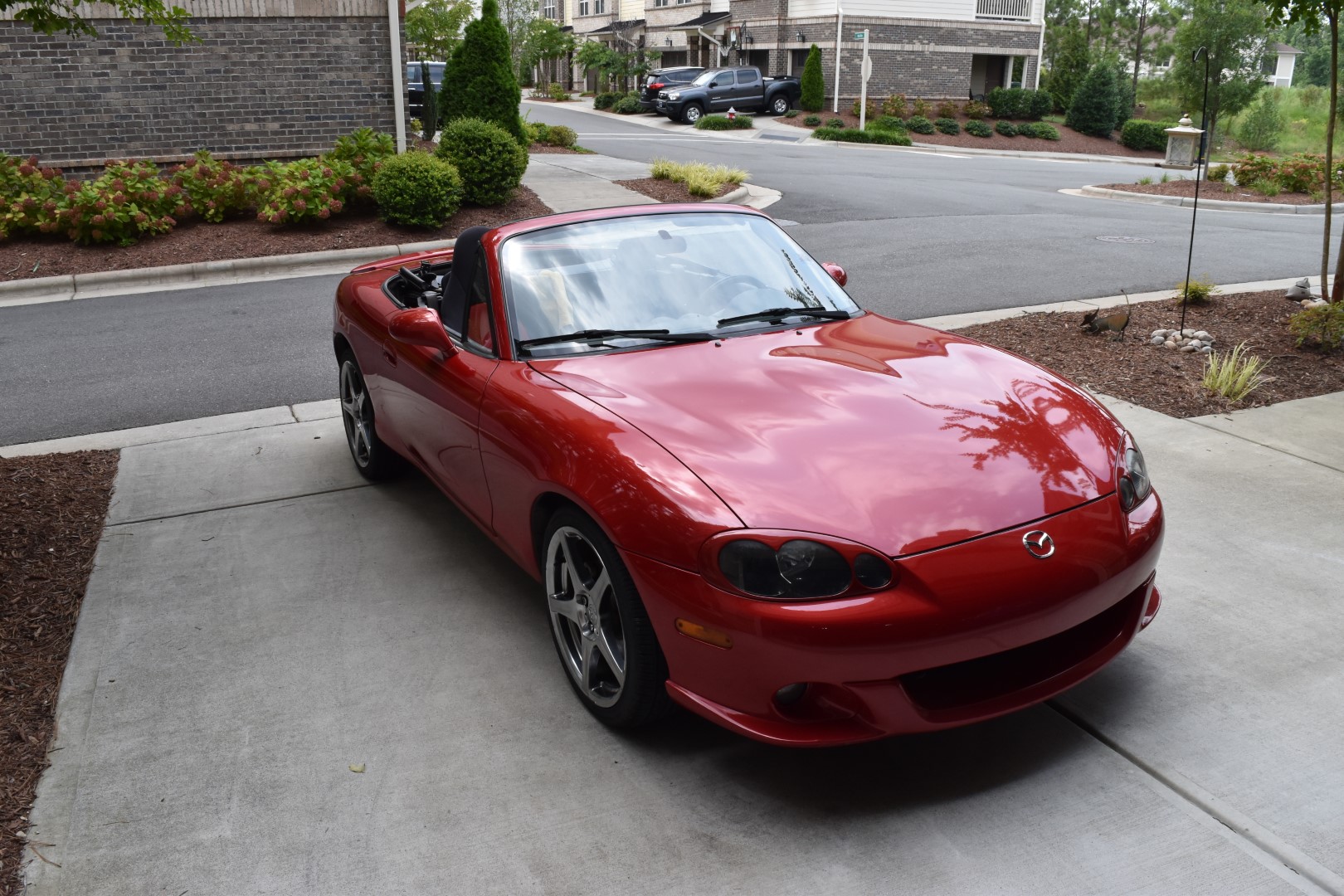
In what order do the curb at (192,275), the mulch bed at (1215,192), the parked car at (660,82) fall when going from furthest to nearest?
the parked car at (660,82), the mulch bed at (1215,192), the curb at (192,275)

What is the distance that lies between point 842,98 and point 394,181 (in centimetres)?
3179

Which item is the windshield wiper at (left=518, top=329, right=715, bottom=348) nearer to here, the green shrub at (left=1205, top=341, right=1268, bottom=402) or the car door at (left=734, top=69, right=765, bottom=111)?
the green shrub at (left=1205, top=341, right=1268, bottom=402)

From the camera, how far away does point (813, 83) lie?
3922cm

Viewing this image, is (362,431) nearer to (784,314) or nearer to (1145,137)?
(784,314)

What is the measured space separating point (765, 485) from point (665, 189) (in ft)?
47.1

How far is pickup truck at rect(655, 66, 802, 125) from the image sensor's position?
37.8 meters

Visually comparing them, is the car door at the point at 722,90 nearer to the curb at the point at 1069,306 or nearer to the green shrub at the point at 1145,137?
the green shrub at the point at 1145,137

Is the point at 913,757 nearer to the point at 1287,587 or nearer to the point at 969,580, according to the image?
the point at 969,580

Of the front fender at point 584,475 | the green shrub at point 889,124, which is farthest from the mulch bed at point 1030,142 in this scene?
the front fender at point 584,475

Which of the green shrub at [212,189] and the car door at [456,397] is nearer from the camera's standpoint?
the car door at [456,397]

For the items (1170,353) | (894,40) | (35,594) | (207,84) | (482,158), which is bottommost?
(35,594)

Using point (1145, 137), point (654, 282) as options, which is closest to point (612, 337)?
point (654, 282)

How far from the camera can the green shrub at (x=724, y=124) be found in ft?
114

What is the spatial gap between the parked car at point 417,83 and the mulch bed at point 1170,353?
18823mm
